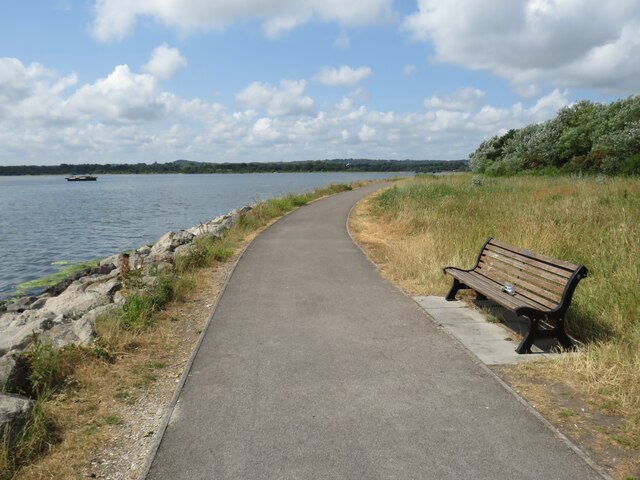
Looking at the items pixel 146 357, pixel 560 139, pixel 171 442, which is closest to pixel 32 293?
pixel 146 357

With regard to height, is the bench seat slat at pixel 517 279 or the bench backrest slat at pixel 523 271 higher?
the bench backrest slat at pixel 523 271

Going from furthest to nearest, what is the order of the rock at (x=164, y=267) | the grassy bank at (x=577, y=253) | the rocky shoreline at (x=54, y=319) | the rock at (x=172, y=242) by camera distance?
1. the rock at (x=172, y=242)
2. the rock at (x=164, y=267)
3. the grassy bank at (x=577, y=253)
4. the rocky shoreline at (x=54, y=319)

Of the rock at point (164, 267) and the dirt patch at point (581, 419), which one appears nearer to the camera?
the dirt patch at point (581, 419)

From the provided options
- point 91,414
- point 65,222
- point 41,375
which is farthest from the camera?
point 65,222

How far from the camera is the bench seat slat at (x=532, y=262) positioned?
17.9ft

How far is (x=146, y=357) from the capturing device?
5656 mm

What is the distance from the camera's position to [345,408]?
14.1ft

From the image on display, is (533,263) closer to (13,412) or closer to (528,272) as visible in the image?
(528,272)

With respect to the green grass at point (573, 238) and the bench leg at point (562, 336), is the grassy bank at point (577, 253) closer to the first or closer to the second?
the green grass at point (573, 238)

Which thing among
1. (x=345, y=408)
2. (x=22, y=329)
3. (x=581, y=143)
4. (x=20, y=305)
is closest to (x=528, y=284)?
(x=345, y=408)

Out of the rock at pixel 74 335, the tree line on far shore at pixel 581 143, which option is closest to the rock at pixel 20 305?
the rock at pixel 74 335

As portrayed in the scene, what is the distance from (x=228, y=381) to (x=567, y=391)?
10.9 ft

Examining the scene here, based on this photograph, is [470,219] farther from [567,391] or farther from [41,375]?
[41,375]

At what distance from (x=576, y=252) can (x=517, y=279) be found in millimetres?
3110
